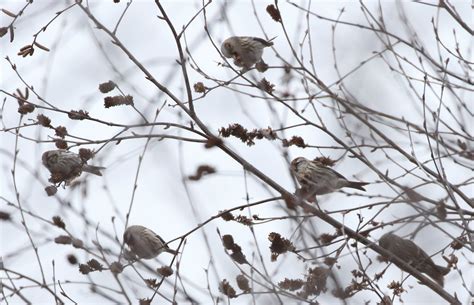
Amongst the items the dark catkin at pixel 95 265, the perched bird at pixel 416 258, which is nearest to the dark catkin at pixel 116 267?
the dark catkin at pixel 95 265

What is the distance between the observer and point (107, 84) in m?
4.79

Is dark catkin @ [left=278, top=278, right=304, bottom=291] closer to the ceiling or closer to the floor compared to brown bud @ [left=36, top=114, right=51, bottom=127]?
closer to the floor

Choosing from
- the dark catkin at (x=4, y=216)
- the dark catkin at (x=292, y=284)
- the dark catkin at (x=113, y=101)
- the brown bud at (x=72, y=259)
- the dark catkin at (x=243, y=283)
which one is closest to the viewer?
the dark catkin at (x=292, y=284)

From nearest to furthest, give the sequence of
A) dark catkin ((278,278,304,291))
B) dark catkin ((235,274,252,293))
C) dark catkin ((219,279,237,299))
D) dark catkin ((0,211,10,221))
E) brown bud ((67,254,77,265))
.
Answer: dark catkin ((278,278,304,291))
dark catkin ((235,274,252,293))
dark catkin ((219,279,237,299))
brown bud ((67,254,77,265))
dark catkin ((0,211,10,221))

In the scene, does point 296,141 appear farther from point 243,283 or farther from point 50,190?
point 50,190

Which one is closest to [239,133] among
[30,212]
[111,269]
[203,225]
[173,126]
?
[173,126]

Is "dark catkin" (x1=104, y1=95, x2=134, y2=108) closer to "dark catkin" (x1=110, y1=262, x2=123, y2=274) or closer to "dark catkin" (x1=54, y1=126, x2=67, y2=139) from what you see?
"dark catkin" (x1=54, y1=126, x2=67, y2=139)

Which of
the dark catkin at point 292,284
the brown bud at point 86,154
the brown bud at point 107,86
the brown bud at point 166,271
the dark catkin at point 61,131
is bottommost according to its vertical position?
the dark catkin at point 292,284

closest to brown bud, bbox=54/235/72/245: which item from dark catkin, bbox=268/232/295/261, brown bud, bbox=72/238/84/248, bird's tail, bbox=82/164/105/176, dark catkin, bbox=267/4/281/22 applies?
brown bud, bbox=72/238/84/248

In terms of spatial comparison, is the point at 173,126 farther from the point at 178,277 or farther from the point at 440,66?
the point at 440,66

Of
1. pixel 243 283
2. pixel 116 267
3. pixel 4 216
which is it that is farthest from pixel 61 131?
pixel 243 283

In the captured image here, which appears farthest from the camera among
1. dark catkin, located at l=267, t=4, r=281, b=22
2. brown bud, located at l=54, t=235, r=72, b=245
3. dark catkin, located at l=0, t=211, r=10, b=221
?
dark catkin, located at l=267, t=4, r=281, b=22

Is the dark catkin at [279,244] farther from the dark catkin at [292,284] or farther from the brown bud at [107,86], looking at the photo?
the brown bud at [107,86]

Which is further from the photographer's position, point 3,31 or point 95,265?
point 3,31
